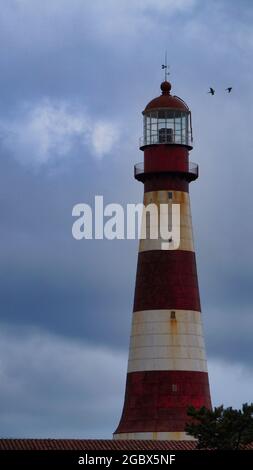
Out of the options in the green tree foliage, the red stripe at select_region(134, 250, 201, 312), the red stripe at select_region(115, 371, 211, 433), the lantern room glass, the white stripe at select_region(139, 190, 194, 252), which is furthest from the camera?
the lantern room glass

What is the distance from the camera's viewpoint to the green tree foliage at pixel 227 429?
3209 inches

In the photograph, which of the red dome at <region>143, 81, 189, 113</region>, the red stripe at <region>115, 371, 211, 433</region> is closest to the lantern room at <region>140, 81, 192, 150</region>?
Answer: the red dome at <region>143, 81, 189, 113</region>

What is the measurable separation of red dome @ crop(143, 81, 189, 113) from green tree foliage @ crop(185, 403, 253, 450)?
19111 millimetres

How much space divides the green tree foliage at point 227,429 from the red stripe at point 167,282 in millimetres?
12401

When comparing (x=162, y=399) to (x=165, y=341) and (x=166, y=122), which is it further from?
(x=166, y=122)

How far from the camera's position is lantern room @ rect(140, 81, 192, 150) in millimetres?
96750

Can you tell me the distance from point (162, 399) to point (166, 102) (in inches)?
520

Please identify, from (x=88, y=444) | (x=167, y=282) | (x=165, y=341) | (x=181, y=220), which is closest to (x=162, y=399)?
(x=165, y=341)

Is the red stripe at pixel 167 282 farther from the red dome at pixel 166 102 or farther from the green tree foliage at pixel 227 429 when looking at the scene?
the green tree foliage at pixel 227 429

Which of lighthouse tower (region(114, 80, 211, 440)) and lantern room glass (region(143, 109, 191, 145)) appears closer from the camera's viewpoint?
lighthouse tower (region(114, 80, 211, 440))

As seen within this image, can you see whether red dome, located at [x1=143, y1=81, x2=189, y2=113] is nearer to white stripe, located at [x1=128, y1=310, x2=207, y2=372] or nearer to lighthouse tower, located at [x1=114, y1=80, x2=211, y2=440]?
lighthouse tower, located at [x1=114, y1=80, x2=211, y2=440]

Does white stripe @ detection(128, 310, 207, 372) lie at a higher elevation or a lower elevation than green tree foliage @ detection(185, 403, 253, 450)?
higher

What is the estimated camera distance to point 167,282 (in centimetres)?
9456

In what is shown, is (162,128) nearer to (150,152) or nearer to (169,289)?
(150,152)
